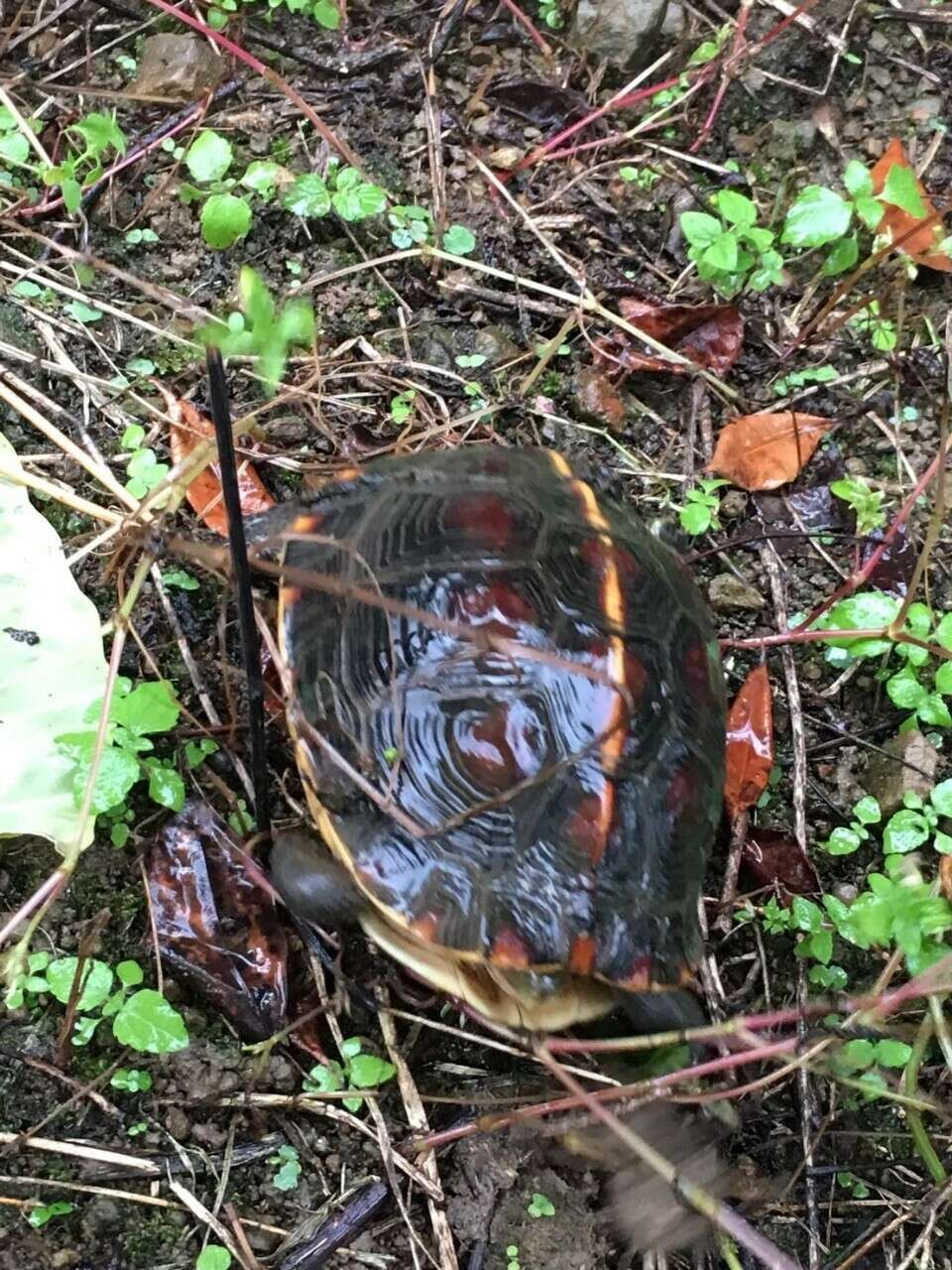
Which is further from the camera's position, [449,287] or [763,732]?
[449,287]

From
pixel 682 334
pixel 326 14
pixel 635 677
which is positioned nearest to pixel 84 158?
pixel 326 14

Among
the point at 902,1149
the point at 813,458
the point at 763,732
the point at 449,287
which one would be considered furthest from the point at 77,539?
the point at 902,1149

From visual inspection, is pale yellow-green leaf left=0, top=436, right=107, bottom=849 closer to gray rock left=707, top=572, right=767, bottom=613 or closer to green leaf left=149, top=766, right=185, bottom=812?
green leaf left=149, top=766, right=185, bottom=812

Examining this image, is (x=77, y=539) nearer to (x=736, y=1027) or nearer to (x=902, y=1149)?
(x=736, y=1027)

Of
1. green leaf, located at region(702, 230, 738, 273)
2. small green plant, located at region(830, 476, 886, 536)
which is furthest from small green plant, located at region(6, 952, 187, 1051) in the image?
green leaf, located at region(702, 230, 738, 273)

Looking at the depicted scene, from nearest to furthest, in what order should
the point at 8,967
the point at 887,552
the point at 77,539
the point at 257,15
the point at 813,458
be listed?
the point at 8,967 → the point at 77,539 → the point at 887,552 → the point at 813,458 → the point at 257,15

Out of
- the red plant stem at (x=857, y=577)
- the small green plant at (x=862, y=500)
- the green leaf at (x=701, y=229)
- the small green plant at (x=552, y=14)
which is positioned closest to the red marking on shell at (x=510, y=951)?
the red plant stem at (x=857, y=577)

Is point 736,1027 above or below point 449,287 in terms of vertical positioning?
below

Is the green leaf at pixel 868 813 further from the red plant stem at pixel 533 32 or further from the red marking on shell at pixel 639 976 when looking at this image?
the red plant stem at pixel 533 32
